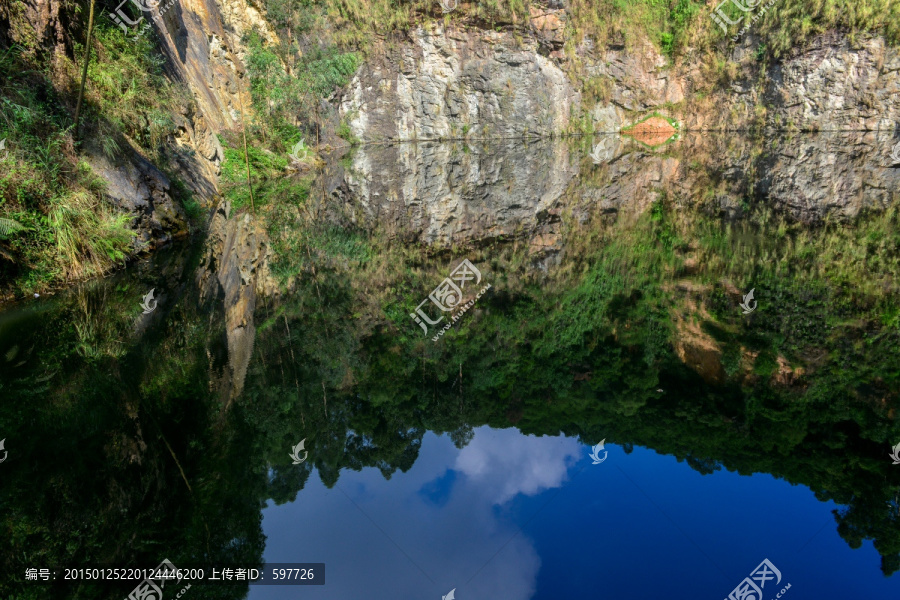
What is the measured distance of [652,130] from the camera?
29984mm

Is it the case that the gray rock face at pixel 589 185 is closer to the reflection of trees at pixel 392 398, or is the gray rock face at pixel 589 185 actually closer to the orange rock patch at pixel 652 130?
the reflection of trees at pixel 392 398

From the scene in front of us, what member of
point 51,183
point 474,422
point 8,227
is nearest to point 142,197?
point 51,183

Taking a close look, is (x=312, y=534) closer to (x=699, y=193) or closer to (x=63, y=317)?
(x=63, y=317)

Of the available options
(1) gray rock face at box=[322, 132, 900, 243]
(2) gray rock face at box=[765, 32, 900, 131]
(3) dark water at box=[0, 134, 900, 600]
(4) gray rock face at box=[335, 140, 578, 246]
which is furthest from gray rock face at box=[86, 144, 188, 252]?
(2) gray rock face at box=[765, 32, 900, 131]

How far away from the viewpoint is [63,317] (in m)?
5.77

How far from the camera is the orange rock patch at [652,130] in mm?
29520

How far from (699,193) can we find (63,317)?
13.0 m

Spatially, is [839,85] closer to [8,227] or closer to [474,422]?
[474,422]

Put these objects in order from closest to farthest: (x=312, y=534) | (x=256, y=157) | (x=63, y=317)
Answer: (x=312, y=534)
(x=63, y=317)
(x=256, y=157)

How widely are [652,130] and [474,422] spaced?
3008 cm

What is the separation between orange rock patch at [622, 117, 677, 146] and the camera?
1162 inches

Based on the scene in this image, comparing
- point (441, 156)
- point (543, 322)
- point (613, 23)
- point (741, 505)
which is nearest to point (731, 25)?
point (613, 23)

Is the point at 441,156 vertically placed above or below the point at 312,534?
below

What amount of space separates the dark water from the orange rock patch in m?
22.9
